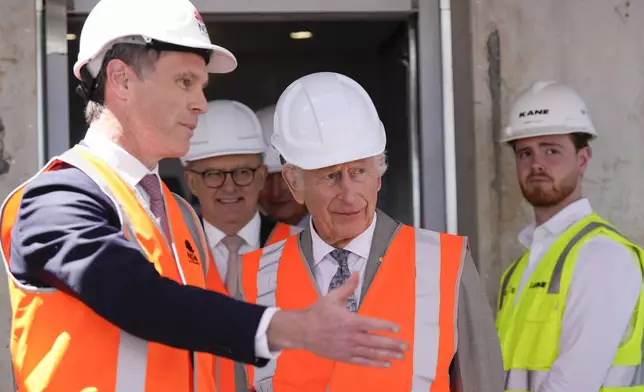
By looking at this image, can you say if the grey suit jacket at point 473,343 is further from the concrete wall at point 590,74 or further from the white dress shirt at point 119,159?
the concrete wall at point 590,74

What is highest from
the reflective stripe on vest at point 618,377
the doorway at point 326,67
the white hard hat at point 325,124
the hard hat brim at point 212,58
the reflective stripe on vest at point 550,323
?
the doorway at point 326,67

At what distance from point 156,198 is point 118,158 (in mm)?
190

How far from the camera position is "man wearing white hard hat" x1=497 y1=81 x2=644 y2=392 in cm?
414

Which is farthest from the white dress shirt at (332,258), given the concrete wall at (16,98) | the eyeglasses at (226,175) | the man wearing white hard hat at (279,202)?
the man wearing white hard hat at (279,202)

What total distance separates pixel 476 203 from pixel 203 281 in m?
2.17

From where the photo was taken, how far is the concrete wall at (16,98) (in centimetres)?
472

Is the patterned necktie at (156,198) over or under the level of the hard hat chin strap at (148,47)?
under

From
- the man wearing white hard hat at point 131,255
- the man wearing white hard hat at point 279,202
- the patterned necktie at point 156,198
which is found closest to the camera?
the man wearing white hard hat at point 131,255

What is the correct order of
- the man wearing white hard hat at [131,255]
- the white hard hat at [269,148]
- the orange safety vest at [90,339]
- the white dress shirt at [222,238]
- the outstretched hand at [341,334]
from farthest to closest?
1. the white hard hat at [269,148]
2. the white dress shirt at [222,238]
3. the orange safety vest at [90,339]
4. the man wearing white hard hat at [131,255]
5. the outstretched hand at [341,334]

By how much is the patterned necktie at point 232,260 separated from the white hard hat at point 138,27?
5.84 feet

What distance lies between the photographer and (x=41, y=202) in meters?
2.49

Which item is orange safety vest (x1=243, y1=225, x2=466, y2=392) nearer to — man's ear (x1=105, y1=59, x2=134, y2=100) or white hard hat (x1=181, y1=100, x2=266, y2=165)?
man's ear (x1=105, y1=59, x2=134, y2=100)

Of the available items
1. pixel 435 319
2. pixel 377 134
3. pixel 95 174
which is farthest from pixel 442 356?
pixel 95 174

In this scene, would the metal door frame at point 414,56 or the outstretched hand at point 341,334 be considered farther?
the metal door frame at point 414,56
